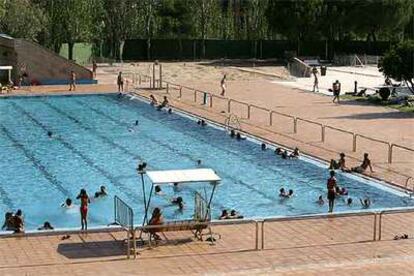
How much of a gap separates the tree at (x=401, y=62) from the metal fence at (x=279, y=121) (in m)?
5.46

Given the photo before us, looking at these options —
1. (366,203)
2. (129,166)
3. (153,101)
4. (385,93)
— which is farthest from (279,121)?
(366,203)

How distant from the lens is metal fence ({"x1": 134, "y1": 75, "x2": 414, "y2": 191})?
79.5 ft

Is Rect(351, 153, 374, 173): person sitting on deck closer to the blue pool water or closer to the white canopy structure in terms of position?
the blue pool water

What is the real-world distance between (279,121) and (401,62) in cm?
644

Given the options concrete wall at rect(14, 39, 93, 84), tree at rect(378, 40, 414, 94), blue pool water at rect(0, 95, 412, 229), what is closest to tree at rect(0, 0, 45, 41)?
concrete wall at rect(14, 39, 93, 84)

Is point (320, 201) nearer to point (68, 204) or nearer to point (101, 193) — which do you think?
point (101, 193)

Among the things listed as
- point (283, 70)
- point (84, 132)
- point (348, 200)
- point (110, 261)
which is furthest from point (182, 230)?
point (283, 70)

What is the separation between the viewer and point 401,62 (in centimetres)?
3325

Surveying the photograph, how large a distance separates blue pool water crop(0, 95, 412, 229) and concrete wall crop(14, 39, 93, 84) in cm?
987

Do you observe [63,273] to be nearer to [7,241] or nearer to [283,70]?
[7,241]

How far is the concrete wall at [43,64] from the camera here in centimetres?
4362

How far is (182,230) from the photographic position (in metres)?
14.3

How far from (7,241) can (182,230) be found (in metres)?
3.13

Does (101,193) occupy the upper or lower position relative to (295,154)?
lower
